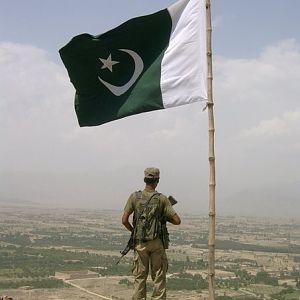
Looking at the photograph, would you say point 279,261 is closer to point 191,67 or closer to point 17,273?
point 17,273

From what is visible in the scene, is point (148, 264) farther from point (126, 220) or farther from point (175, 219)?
point (175, 219)

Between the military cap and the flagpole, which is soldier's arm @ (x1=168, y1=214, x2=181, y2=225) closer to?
the flagpole

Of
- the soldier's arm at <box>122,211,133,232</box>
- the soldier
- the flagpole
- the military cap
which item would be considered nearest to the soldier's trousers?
the soldier

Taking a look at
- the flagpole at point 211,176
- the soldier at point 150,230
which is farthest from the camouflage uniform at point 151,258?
the flagpole at point 211,176

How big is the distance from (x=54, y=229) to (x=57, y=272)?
84684 mm

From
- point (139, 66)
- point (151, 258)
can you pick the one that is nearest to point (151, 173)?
point (151, 258)

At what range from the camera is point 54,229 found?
171625 millimetres

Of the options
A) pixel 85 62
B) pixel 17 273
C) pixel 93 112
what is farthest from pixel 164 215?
pixel 17 273

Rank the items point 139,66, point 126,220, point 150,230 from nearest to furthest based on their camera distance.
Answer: point 150,230 → point 126,220 → point 139,66

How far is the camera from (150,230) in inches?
284

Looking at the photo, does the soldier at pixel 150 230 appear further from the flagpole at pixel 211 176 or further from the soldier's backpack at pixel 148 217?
the flagpole at pixel 211 176

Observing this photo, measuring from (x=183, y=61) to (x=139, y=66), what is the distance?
0.92 meters

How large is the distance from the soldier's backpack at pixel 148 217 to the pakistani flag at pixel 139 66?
1.62 m

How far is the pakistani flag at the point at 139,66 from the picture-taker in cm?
792
